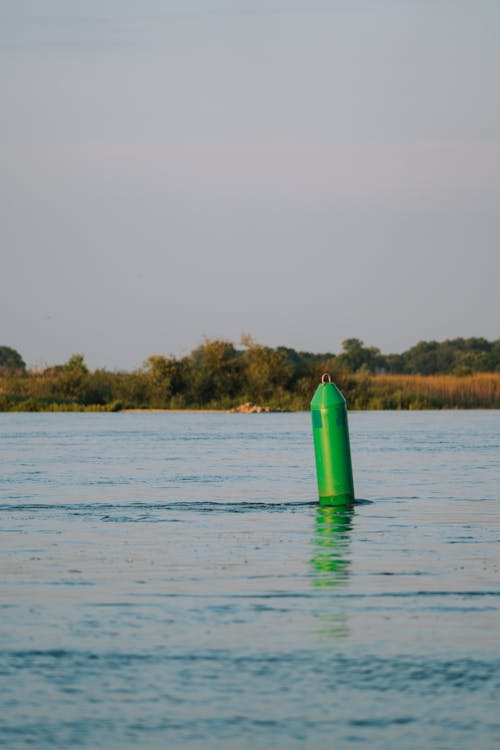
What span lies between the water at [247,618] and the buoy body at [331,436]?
2.09 ft

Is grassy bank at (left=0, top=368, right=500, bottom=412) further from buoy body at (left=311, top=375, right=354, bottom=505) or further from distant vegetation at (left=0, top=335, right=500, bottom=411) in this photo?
buoy body at (left=311, top=375, right=354, bottom=505)

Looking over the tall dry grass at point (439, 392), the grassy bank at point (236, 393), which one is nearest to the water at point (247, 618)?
the tall dry grass at point (439, 392)

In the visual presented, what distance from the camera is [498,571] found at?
39.5 ft

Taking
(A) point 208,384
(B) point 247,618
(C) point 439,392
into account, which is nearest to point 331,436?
(B) point 247,618

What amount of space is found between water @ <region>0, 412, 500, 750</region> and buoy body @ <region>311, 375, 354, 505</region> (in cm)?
64

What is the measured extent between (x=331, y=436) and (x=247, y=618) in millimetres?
8329

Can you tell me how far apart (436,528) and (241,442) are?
22.7m

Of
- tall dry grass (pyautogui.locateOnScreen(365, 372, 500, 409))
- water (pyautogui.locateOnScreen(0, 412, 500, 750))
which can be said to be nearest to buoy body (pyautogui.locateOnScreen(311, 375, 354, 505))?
water (pyautogui.locateOnScreen(0, 412, 500, 750))

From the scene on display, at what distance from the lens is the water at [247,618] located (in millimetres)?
6820

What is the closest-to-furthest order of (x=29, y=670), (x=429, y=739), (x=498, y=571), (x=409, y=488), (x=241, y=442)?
(x=429, y=739) → (x=29, y=670) → (x=498, y=571) → (x=409, y=488) → (x=241, y=442)

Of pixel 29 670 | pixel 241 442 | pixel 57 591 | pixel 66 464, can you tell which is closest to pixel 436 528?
pixel 57 591

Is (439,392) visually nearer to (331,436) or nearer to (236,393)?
(236,393)

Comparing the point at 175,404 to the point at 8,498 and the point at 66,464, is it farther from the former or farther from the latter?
the point at 8,498

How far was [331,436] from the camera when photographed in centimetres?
1781
